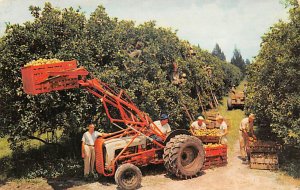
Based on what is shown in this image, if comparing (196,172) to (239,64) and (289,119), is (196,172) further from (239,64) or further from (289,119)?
(239,64)

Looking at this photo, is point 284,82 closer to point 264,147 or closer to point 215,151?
point 264,147

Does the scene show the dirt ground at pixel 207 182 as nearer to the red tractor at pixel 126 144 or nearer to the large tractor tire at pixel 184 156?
the large tractor tire at pixel 184 156

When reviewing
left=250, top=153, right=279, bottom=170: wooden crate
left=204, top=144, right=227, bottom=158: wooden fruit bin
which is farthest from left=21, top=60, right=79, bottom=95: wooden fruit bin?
left=250, top=153, right=279, bottom=170: wooden crate

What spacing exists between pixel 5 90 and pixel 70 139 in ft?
15.3

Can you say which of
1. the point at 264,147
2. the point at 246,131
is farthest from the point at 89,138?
the point at 264,147

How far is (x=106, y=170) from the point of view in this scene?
1174cm

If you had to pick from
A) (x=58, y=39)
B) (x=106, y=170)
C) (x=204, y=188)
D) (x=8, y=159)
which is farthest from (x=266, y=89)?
(x=8, y=159)

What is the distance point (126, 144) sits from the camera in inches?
466

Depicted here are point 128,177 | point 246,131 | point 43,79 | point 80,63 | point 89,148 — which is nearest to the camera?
point 43,79

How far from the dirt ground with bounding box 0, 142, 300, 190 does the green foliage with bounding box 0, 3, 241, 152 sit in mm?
2160

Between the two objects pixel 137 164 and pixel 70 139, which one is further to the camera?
pixel 70 139

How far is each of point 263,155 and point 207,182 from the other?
256cm

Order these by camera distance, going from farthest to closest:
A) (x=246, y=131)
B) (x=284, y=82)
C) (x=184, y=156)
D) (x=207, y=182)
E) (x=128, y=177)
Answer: (x=246, y=131) < (x=284, y=82) < (x=184, y=156) < (x=207, y=182) < (x=128, y=177)

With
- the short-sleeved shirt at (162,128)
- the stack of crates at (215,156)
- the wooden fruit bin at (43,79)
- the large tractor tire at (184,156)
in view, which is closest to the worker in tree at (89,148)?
the wooden fruit bin at (43,79)
